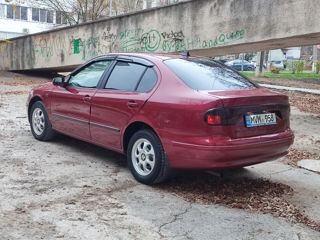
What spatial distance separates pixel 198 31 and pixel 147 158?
27.9ft

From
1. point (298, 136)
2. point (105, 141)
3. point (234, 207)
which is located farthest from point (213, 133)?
point (298, 136)

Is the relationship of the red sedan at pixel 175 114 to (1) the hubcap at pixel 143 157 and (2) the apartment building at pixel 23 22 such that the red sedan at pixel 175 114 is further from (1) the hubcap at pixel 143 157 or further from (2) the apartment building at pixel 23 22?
(2) the apartment building at pixel 23 22

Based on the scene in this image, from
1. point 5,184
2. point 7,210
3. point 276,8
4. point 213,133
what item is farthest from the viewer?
point 276,8

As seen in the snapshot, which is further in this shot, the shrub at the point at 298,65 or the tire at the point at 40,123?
the shrub at the point at 298,65

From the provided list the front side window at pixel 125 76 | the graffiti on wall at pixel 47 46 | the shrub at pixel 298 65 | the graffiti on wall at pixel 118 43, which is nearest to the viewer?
the front side window at pixel 125 76

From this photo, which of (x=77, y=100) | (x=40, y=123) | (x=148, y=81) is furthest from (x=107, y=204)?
(x=40, y=123)

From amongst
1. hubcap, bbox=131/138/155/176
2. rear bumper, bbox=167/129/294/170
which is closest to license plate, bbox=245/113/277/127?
rear bumper, bbox=167/129/294/170

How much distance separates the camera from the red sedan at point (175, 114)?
13.7 feet

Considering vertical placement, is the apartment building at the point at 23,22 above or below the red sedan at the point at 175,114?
above

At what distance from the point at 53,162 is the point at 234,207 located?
8.54 feet

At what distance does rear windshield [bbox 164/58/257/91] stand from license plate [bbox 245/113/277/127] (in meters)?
0.47

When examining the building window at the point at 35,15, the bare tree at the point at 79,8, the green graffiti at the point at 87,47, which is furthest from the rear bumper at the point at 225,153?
the building window at the point at 35,15

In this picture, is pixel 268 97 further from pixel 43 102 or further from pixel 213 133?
pixel 43 102

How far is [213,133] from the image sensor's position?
4.14 meters
